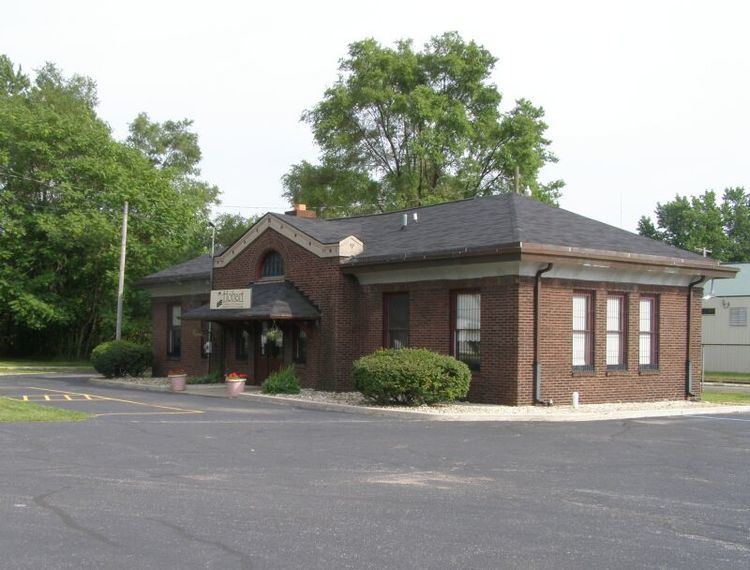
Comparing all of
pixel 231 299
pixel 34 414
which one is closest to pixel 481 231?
pixel 231 299

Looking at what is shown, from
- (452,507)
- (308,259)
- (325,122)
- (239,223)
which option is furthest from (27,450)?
(239,223)

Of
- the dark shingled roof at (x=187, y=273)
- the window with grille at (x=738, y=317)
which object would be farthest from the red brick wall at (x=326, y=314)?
the window with grille at (x=738, y=317)

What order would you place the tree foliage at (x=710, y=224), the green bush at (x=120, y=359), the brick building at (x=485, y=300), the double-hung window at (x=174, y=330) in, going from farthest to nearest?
the tree foliage at (x=710, y=224)
the double-hung window at (x=174, y=330)
the green bush at (x=120, y=359)
the brick building at (x=485, y=300)

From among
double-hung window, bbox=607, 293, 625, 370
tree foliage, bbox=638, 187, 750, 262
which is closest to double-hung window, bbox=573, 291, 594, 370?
double-hung window, bbox=607, 293, 625, 370

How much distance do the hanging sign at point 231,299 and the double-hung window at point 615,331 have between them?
10140mm

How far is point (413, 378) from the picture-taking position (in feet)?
62.3

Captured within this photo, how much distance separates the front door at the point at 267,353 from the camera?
26.0m

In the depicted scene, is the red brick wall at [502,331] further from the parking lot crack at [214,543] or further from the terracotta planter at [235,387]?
the parking lot crack at [214,543]

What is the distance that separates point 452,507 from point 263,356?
60.8ft

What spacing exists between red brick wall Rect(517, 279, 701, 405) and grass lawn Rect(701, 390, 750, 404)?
102 centimetres

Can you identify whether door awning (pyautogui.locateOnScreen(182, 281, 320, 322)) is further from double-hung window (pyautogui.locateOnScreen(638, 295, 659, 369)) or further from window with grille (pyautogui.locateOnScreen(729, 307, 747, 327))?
window with grille (pyautogui.locateOnScreen(729, 307, 747, 327))

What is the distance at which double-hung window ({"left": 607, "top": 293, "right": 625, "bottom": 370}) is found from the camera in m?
21.8

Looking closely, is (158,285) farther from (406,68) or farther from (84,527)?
(84,527)

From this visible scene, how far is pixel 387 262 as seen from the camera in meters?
22.4
